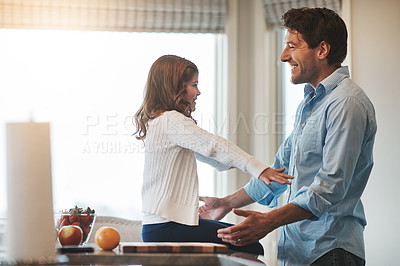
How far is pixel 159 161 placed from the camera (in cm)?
185

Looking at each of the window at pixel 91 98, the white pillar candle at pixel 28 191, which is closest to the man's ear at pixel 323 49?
the white pillar candle at pixel 28 191

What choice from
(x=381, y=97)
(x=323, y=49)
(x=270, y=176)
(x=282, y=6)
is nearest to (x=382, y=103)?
(x=381, y=97)

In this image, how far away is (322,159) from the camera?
190 centimetres

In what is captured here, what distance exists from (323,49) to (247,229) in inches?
31.6

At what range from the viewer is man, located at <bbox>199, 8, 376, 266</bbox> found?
172 cm

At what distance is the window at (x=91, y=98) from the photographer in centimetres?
395

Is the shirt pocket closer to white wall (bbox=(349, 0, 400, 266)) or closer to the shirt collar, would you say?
the shirt collar

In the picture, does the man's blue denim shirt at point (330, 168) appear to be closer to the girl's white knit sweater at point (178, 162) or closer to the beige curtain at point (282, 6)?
the girl's white knit sweater at point (178, 162)

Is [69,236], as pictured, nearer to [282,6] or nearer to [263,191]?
[263,191]

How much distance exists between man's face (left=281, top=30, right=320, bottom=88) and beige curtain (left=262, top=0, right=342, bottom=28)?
1.75m

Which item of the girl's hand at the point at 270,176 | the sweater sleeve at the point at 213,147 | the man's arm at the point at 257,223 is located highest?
the sweater sleeve at the point at 213,147

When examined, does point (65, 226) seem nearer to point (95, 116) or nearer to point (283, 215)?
point (283, 215)

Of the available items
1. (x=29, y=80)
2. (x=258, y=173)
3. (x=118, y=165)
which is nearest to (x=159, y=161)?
(x=258, y=173)

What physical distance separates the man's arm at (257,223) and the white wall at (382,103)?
1943mm
